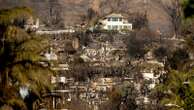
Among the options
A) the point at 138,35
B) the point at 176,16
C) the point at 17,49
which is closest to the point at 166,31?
the point at 176,16

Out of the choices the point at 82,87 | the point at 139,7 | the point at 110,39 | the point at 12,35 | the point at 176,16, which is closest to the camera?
the point at 12,35

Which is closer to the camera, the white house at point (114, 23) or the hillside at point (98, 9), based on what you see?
the white house at point (114, 23)

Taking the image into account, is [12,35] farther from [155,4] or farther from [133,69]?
[155,4]

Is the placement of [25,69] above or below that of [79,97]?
above

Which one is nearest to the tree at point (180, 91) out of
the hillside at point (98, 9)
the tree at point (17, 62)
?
the tree at point (17, 62)

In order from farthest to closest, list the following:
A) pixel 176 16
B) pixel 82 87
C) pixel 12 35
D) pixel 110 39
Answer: pixel 176 16, pixel 110 39, pixel 82 87, pixel 12 35

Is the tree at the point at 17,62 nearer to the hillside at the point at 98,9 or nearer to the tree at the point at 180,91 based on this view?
the tree at the point at 180,91

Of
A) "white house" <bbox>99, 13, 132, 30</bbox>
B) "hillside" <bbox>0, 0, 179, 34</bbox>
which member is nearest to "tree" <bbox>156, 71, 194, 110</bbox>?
"white house" <bbox>99, 13, 132, 30</bbox>
